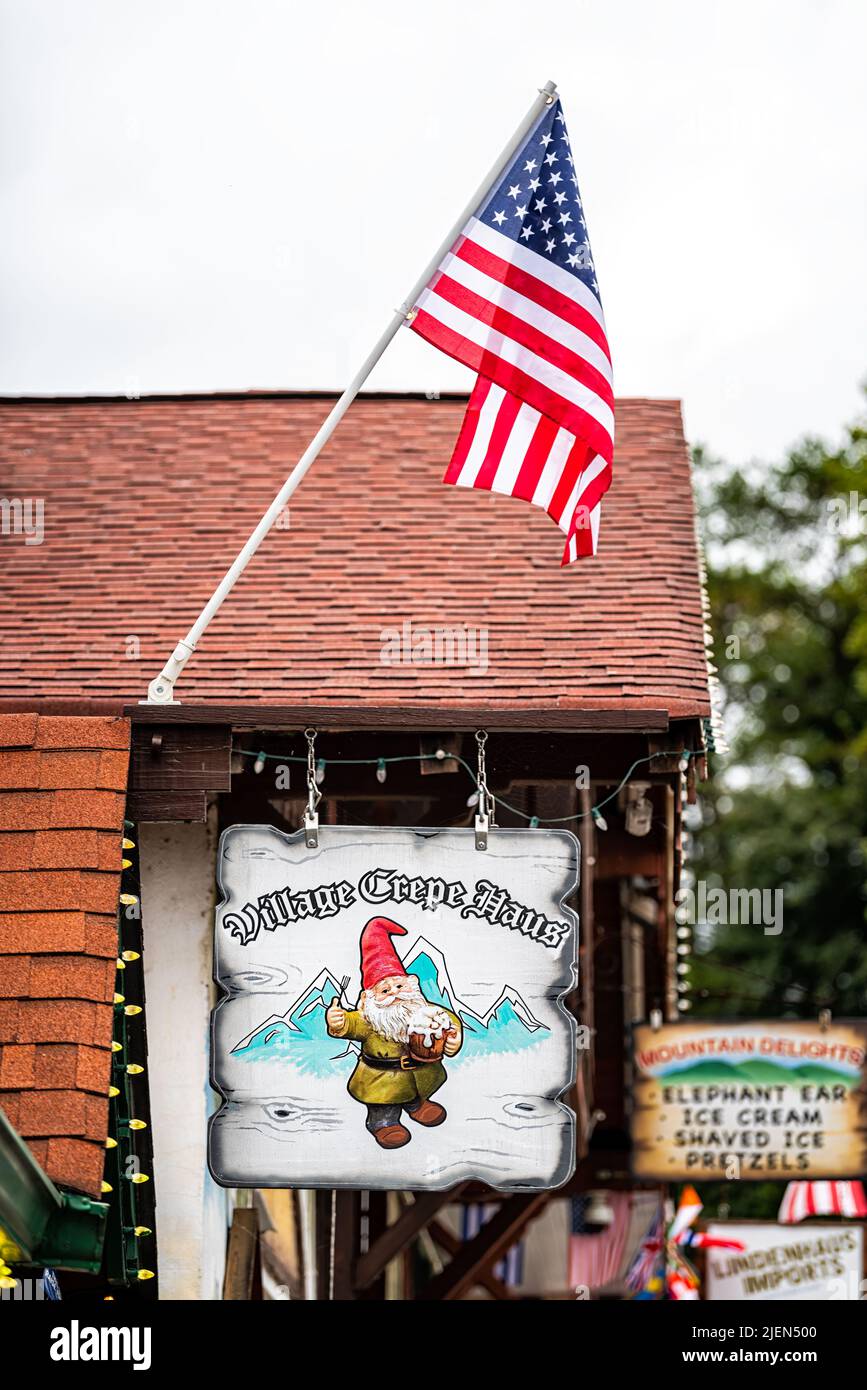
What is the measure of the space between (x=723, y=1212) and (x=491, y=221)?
1580 cm

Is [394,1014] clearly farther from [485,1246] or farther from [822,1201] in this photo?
[822,1201]

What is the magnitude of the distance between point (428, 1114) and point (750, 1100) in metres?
4.93

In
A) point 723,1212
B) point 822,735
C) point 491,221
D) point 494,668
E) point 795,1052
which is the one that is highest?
point 822,735

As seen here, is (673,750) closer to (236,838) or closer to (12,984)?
(236,838)

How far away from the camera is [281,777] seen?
23.3ft

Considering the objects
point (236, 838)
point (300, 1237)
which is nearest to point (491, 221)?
point (236, 838)

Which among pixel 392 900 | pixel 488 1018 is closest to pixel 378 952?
pixel 392 900

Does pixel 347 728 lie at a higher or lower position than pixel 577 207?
lower

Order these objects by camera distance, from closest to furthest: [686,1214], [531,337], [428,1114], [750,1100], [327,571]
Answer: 1. [428,1114]
2. [531,337]
3. [327,571]
4. [750,1100]
5. [686,1214]

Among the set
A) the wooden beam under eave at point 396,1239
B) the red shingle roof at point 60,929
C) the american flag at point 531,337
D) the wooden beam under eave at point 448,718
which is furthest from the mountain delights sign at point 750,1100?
the red shingle roof at point 60,929

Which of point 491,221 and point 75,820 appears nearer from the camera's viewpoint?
point 75,820

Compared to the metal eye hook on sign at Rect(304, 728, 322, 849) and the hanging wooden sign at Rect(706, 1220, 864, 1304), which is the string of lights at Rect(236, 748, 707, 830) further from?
the hanging wooden sign at Rect(706, 1220, 864, 1304)

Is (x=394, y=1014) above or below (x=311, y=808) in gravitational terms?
below

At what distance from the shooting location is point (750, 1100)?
34.8 ft
